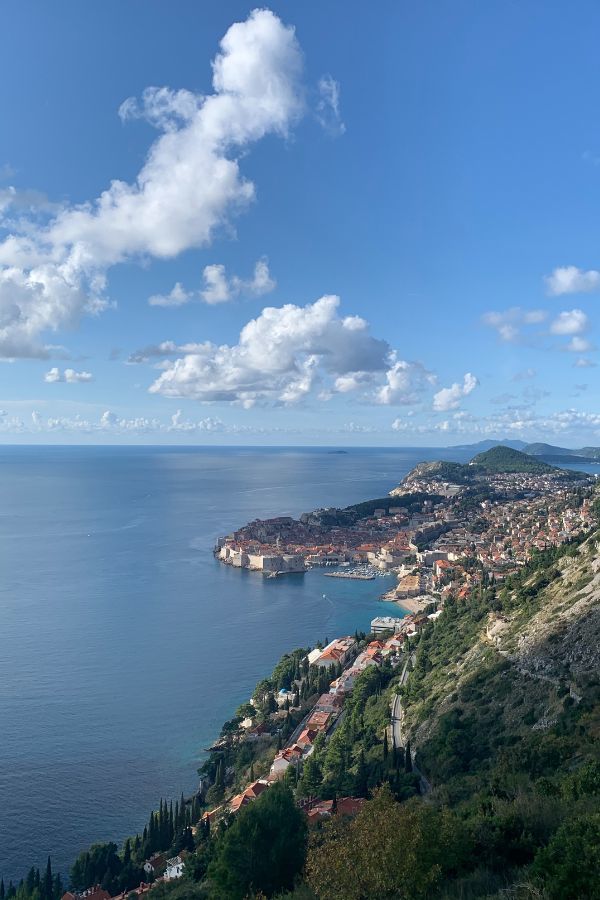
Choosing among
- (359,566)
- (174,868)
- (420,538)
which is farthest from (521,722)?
(420,538)

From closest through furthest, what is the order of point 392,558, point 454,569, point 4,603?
point 4,603 < point 454,569 < point 392,558

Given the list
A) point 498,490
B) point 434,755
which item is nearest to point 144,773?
point 434,755

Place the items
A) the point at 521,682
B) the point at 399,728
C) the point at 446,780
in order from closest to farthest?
1. the point at 446,780
2. the point at 521,682
3. the point at 399,728

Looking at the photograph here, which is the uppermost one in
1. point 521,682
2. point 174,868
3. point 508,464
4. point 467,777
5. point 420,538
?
A: point 508,464

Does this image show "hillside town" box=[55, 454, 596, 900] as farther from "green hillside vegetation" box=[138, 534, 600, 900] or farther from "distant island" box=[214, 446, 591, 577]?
"green hillside vegetation" box=[138, 534, 600, 900]

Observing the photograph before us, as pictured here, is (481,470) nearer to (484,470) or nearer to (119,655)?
(484,470)

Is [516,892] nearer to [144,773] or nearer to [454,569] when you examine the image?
[144,773]

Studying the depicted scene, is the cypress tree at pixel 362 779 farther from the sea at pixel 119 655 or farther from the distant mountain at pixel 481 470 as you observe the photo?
the distant mountain at pixel 481 470

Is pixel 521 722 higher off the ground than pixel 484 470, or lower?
lower
